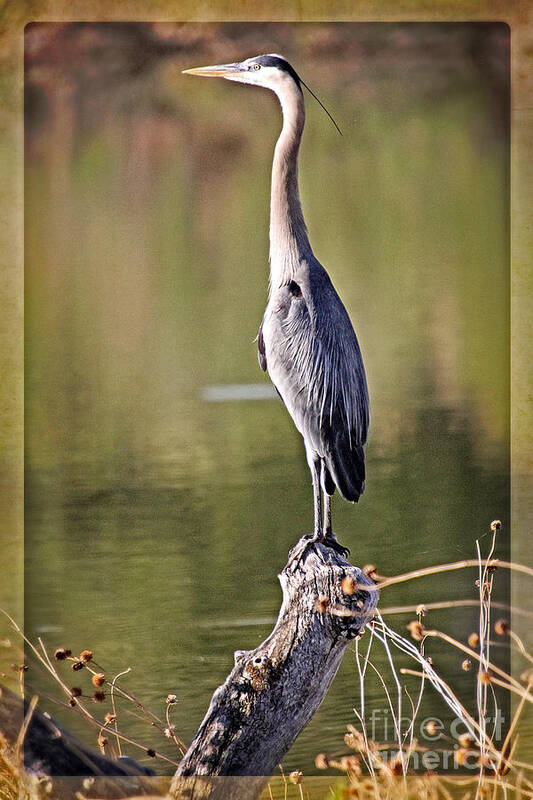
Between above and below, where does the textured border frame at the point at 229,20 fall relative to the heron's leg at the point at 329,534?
above

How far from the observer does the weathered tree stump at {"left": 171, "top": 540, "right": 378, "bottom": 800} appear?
1.62 meters

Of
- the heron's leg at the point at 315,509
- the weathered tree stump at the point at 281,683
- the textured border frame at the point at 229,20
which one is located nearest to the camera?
the weathered tree stump at the point at 281,683

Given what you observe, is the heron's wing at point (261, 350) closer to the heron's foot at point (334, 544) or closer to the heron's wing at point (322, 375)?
the heron's wing at point (322, 375)

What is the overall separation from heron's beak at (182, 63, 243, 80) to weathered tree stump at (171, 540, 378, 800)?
1186mm

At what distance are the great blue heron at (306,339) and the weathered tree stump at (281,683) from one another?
0.25 meters

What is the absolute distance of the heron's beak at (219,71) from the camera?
1.97 meters

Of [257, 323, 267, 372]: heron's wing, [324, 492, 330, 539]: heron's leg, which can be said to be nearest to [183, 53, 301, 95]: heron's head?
[257, 323, 267, 372]: heron's wing

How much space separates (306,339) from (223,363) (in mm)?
299

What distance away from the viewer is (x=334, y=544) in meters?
1.92

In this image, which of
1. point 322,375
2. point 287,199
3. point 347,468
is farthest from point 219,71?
point 347,468

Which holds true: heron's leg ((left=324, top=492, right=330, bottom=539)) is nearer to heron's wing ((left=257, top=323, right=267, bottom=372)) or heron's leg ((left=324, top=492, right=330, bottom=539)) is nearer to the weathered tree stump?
the weathered tree stump

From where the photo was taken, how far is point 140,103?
81.1 inches

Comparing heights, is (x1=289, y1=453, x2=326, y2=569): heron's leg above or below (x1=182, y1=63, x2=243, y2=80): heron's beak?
below

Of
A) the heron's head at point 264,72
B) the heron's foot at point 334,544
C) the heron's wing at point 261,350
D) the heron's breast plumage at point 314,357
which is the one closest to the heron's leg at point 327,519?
the heron's foot at point 334,544
